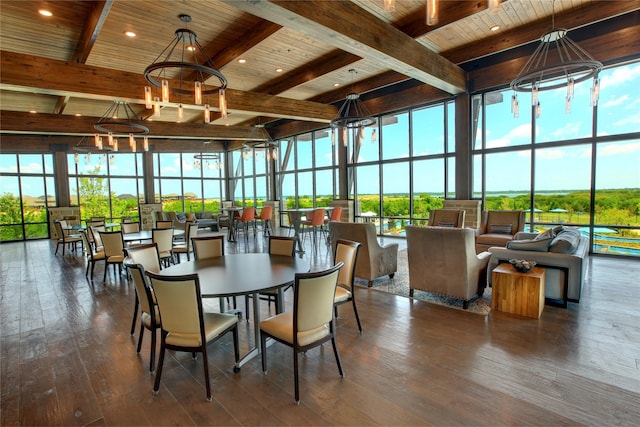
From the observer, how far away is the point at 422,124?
8.21 metres

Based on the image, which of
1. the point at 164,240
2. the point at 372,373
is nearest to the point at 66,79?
the point at 164,240

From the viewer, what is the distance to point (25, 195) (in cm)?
1066

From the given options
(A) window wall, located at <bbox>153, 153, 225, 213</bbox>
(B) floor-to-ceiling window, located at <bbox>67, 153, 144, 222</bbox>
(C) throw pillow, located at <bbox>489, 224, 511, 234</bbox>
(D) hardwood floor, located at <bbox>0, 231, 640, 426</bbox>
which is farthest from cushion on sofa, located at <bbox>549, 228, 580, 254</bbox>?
(B) floor-to-ceiling window, located at <bbox>67, 153, 144, 222</bbox>

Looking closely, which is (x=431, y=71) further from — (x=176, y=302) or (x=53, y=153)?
(x=53, y=153)

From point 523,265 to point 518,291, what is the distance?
0.29 meters

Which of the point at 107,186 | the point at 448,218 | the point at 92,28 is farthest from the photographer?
the point at 107,186

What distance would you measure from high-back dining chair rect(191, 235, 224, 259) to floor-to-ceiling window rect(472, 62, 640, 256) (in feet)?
18.9

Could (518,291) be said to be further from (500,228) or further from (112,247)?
(112,247)

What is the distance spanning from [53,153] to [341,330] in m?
12.5

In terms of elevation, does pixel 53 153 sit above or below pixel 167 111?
below

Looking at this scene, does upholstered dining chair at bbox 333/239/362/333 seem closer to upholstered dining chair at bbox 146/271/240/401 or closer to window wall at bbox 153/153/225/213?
upholstered dining chair at bbox 146/271/240/401

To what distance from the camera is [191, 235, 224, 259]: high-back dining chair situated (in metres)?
3.66

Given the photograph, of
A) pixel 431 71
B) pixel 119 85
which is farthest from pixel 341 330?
pixel 119 85

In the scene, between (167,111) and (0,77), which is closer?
(0,77)
